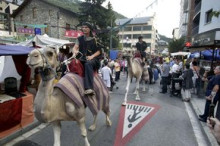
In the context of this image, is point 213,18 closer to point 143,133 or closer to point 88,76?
point 143,133

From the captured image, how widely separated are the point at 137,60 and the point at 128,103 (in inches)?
91.9

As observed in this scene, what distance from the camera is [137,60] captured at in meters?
8.25

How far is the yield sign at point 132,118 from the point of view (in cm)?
447

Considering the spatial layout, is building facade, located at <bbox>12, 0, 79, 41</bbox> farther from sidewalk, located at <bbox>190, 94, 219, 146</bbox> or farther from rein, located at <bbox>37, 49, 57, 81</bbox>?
rein, located at <bbox>37, 49, 57, 81</bbox>

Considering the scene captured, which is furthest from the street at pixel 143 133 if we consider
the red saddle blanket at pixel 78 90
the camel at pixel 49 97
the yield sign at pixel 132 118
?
the red saddle blanket at pixel 78 90

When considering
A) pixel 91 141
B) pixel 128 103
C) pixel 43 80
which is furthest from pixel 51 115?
pixel 128 103

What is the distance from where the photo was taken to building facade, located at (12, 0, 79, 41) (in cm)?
2598

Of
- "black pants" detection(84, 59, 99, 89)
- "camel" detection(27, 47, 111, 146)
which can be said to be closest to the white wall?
"black pants" detection(84, 59, 99, 89)

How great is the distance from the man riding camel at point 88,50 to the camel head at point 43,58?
0.84m

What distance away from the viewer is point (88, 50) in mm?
3758

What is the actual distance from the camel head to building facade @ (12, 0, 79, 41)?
77.8ft

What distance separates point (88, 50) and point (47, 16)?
26.4m

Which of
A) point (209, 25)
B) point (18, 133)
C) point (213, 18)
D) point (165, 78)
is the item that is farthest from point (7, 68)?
point (209, 25)

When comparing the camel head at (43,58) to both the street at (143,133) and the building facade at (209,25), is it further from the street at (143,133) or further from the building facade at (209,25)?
the building facade at (209,25)
